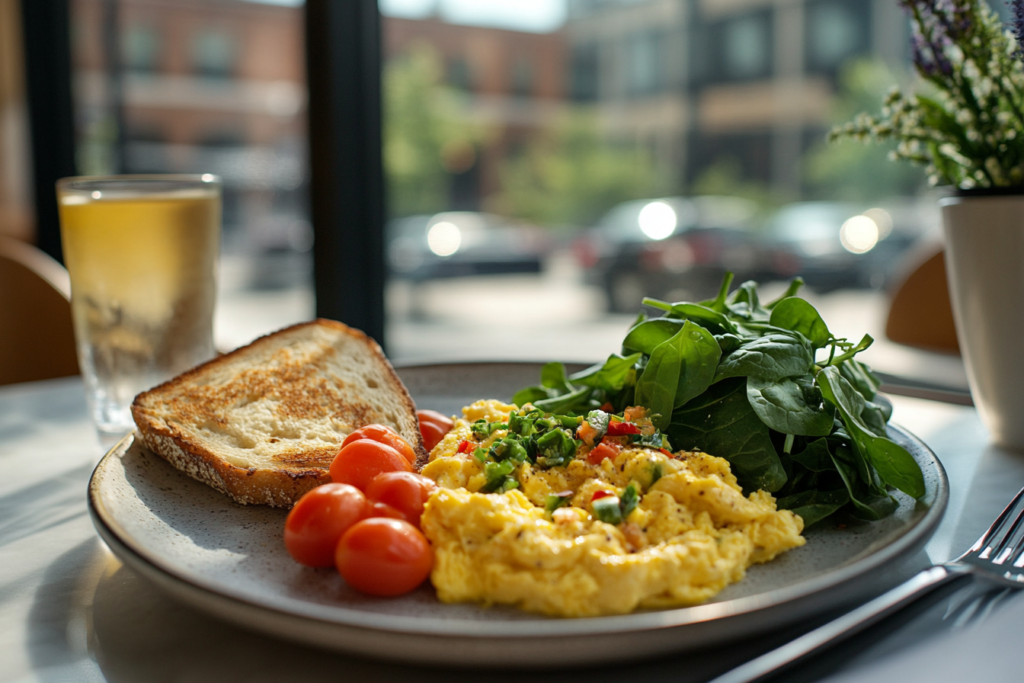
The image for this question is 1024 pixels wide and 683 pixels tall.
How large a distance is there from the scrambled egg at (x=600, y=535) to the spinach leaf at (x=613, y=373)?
0.27 metres

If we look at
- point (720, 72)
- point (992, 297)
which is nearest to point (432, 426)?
point (992, 297)

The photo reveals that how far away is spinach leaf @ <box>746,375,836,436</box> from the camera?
1.00 m

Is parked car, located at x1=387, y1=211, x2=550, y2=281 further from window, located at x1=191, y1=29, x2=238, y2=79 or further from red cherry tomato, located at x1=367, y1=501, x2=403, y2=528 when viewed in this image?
red cherry tomato, located at x1=367, y1=501, x2=403, y2=528

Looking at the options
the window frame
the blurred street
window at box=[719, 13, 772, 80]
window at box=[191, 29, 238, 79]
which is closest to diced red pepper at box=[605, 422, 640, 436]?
the window frame

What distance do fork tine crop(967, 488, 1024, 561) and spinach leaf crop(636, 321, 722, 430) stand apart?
1.17ft

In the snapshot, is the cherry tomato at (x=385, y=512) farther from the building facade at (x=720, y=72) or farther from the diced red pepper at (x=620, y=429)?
the building facade at (x=720, y=72)

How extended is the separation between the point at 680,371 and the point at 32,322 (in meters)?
2.23

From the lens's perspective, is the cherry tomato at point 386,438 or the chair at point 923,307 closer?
the cherry tomato at point 386,438

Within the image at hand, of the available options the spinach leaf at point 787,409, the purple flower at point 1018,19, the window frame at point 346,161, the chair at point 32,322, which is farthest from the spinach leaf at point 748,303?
the chair at point 32,322

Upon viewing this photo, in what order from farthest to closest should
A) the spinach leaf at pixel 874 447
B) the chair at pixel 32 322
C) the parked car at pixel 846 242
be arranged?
the parked car at pixel 846 242
the chair at pixel 32 322
the spinach leaf at pixel 874 447

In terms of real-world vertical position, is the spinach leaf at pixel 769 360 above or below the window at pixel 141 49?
below

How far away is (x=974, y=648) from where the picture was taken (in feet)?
2.27

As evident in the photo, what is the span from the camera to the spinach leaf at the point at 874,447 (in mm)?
950

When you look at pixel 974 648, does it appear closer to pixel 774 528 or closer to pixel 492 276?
pixel 774 528
